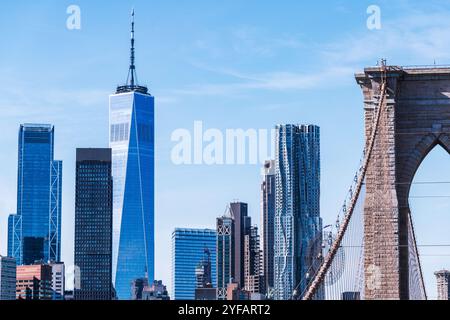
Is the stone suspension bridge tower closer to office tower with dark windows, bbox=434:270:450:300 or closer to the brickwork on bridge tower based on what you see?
the brickwork on bridge tower

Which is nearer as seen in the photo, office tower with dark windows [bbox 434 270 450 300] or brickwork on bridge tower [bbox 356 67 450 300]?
brickwork on bridge tower [bbox 356 67 450 300]

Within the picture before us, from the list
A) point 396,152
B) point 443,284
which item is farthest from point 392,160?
point 443,284

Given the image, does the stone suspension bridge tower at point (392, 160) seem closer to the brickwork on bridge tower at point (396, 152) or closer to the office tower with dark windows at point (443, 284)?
the brickwork on bridge tower at point (396, 152)

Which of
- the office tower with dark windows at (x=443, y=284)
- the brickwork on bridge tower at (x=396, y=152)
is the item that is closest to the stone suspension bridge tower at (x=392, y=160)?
the brickwork on bridge tower at (x=396, y=152)

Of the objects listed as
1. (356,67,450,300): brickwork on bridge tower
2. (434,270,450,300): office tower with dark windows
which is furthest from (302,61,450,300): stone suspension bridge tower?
(434,270,450,300): office tower with dark windows

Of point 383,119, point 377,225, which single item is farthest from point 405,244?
point 383,119
